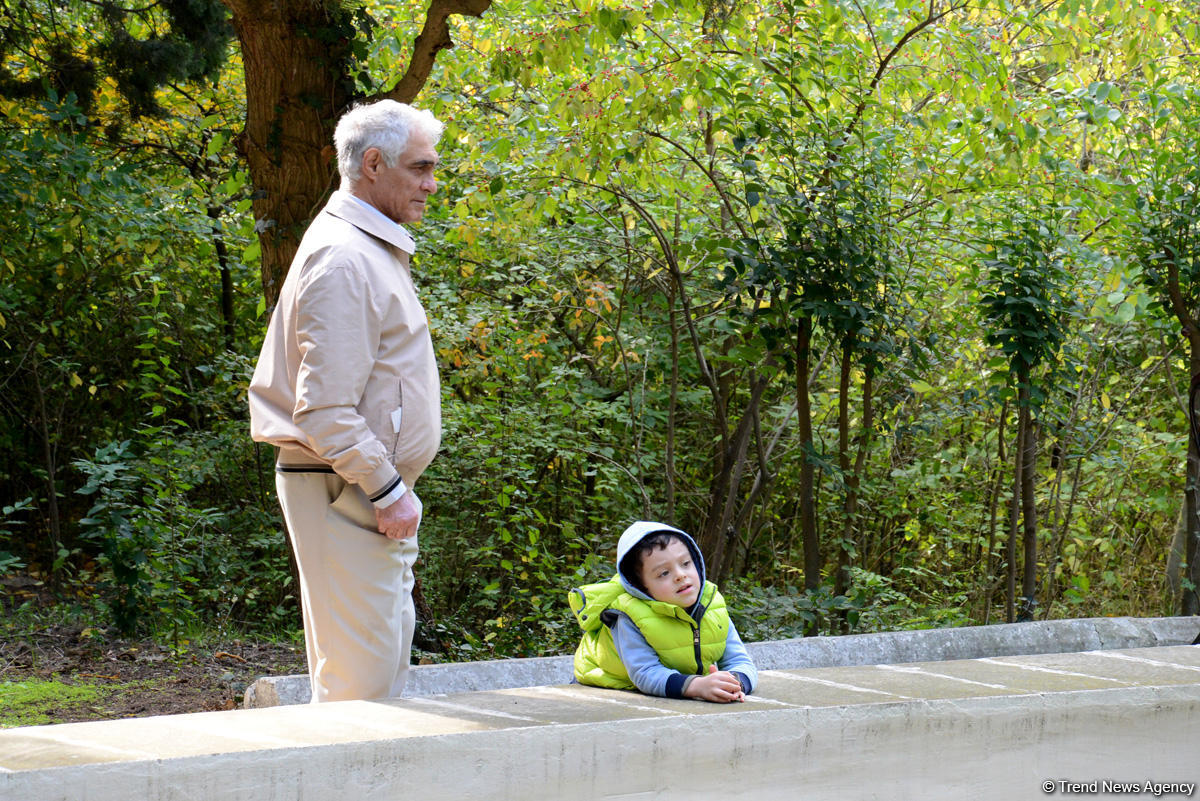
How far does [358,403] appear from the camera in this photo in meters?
2.84

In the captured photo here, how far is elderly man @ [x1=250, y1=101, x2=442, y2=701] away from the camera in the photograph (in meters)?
2.76

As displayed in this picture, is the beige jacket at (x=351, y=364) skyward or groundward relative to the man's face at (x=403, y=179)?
groundward

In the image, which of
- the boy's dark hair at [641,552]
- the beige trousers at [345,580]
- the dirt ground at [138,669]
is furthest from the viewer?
the dirt ground at [138,669]

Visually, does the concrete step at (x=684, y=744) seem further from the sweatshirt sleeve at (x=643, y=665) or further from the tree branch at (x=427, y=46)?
the tree branch at (x=427, y=46)

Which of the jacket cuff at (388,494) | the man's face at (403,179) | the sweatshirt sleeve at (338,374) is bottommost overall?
the jacket cuff at (388,494)

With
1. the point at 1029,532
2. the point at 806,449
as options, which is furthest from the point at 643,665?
the point at 1029,532

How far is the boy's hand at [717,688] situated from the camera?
2.82 meters

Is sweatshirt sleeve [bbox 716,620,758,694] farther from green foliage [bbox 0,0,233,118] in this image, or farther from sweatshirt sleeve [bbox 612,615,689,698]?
green foliage [bbox 0,0,233,118]

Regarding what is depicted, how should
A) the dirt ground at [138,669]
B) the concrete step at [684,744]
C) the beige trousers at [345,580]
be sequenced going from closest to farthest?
the concrete step at [684,744] < the beige trousers at [345,580] < the dirt ground at [138,669]

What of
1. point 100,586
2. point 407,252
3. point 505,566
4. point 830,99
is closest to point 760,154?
point 830,99

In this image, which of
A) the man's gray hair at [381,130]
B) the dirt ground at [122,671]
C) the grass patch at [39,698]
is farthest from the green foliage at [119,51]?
the man's gray hair at [381,130]

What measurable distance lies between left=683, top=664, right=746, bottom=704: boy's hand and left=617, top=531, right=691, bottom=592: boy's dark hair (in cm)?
38

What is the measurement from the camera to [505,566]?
615cm

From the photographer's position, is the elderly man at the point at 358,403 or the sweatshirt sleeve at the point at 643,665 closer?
the elderly man at the point at 358,403
